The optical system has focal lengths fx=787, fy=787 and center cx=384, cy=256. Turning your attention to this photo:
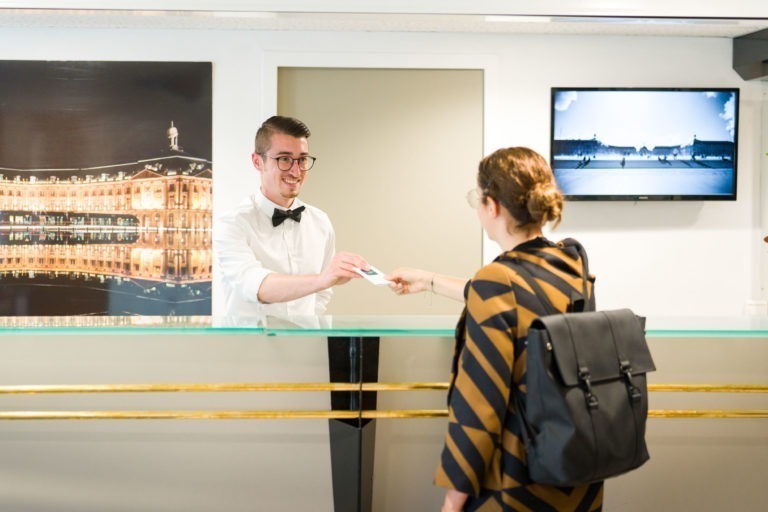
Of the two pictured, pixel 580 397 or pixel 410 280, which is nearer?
pixel 580 397

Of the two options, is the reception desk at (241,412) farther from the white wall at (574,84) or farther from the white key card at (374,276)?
the white wall at (574,84)

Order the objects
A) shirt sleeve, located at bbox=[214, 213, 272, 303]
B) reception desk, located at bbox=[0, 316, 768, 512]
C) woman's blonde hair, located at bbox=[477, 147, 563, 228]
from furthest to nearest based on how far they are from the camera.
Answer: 1. shirt sleeve, located at bbox=[214, 213, 272, 303]
2. reception desk, located at bbox=[0, 316, 768, 512]
3. woman's blonde hair, located at bbox=[477, 147, 563, 228]

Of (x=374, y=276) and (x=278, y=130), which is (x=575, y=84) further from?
(x=374, y=276)

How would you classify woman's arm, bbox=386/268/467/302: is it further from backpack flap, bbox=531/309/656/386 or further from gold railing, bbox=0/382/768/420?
backpack flap, bbox=531/309/656/386

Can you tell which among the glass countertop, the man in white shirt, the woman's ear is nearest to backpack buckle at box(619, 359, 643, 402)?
the woman's ear

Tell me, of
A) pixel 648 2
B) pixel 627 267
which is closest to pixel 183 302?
pixel 627 267

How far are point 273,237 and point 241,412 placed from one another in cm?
91

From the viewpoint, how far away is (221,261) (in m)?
2.68

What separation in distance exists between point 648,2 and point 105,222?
11.1 ft

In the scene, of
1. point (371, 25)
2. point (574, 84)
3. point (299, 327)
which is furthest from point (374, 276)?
point (574, 84)

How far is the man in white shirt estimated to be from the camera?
2.58m

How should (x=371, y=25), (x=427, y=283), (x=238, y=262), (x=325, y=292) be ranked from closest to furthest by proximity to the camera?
(x=427, y=283), (x=238, y=262), (x=325, y=292), (x=371, y=25)

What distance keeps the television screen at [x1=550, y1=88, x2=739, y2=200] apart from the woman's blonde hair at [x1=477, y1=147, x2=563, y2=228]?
3.46m

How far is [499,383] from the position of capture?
55.0 inches
